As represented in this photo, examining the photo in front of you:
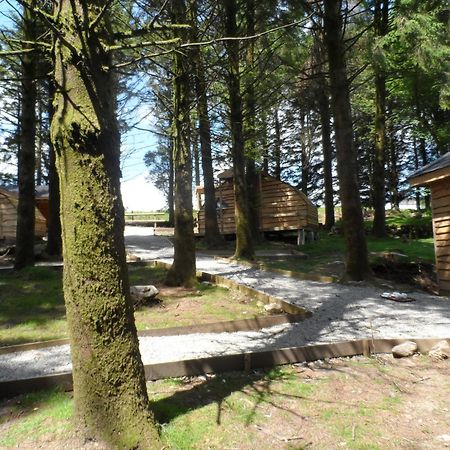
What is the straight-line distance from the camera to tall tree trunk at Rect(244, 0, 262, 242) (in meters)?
12.6

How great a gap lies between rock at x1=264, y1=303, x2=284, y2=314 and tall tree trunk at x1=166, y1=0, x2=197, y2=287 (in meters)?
2.10

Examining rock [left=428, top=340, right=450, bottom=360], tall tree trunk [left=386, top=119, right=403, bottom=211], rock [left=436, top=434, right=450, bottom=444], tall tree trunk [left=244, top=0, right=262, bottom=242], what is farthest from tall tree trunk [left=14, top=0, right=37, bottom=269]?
tall tree trunk [left=386, top=119, right=403, bottom=211]

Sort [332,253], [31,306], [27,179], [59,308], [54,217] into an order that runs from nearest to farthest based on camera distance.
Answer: [59,308] → [31,306] → [27,179] → [54,217] → [332,253]

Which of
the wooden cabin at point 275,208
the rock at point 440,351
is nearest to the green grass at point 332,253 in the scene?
the wooden cabin at point 275,208

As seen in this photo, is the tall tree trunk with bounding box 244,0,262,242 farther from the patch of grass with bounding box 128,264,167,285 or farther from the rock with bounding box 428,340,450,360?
the rock with bounding box 428,340,450,360

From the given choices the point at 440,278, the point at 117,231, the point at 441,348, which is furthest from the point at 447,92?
the point at 117,231

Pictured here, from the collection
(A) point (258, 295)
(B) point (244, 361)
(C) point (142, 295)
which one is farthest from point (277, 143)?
(B) point (244, 361)

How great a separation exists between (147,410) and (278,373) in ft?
5.92

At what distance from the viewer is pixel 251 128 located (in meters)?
15.1

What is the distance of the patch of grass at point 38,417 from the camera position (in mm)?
3324

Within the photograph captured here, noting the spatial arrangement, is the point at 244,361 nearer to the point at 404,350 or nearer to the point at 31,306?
the point at 404,350

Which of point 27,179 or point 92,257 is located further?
point 27,179

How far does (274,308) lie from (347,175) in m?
4.09

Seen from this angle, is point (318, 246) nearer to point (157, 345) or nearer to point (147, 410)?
point (157, 345)
